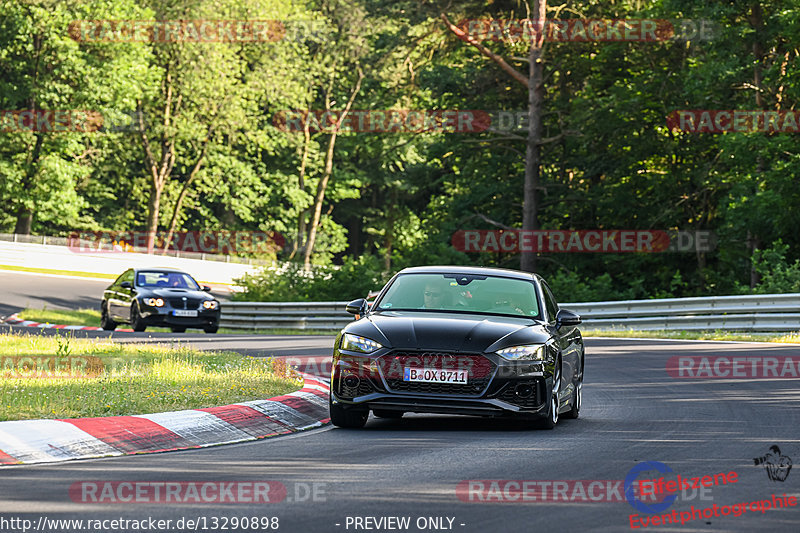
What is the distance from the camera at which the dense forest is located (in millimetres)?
33750

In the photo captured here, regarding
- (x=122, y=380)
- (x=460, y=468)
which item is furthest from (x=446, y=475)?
(x=122, y=380)

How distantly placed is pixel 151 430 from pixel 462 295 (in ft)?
11.7

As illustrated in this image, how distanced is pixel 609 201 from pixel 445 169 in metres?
7.78

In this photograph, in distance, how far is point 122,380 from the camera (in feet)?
41.8

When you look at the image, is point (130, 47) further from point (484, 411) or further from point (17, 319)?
point (484, 411)

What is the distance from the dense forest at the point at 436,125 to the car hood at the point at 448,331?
19757 mm

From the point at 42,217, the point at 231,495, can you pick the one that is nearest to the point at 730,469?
the point at 231,495

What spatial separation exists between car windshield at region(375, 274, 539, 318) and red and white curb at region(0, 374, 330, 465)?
4.56 feet

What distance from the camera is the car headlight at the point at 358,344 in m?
10.5

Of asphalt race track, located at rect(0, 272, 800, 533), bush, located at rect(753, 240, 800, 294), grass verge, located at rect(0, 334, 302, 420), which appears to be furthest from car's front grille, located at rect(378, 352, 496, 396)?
bush, located at rect(753, 240, 800, 294)

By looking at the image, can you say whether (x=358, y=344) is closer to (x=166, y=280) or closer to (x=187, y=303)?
(x=187, y=303)

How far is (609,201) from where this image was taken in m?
39.6

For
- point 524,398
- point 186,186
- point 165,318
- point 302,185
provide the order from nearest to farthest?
point 524,398 → point 165,318 → point 186,186 → point 302,185

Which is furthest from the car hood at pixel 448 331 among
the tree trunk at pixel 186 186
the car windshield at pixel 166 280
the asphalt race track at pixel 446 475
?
the tree trunk at pixel 186 186
